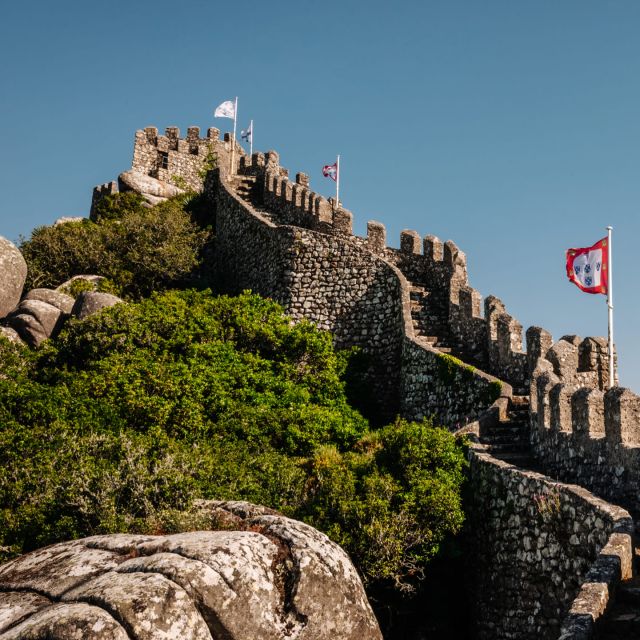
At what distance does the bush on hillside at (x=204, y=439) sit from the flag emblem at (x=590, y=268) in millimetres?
4301

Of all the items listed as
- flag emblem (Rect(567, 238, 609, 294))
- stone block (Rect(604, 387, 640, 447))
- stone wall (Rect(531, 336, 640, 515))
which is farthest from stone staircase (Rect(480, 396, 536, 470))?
stone block (Rect(604, 387, 640, 447))

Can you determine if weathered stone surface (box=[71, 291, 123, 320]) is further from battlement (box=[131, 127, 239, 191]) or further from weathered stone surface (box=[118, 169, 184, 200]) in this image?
battlement (box=[131, 127, 239, 191])

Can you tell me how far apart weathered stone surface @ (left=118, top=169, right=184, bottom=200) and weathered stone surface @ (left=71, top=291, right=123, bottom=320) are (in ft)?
43.1

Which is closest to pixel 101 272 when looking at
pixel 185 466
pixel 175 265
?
pixel 175 265

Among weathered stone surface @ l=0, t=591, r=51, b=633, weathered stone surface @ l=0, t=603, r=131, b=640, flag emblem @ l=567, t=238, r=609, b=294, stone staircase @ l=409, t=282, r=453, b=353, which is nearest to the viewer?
weathered stone surface @ l=0, t=603, r=131, b=640

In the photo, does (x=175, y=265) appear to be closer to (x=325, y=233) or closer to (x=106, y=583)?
(x=325, y=233)

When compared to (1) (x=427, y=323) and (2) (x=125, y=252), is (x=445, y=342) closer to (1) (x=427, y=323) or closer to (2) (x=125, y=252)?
(1) (x=427, y=323)

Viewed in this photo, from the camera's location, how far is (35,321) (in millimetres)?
21891

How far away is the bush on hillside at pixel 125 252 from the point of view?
87.5ft

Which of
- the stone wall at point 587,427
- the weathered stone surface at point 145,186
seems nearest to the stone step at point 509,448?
the stone wall at point 587,427

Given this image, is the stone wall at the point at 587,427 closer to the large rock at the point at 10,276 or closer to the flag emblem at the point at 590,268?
the flag emblem at the point at 590,268

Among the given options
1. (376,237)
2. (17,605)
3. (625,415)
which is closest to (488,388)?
(625,415)

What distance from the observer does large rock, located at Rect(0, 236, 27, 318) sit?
2395 centimetres

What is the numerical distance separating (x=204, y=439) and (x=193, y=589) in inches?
303
